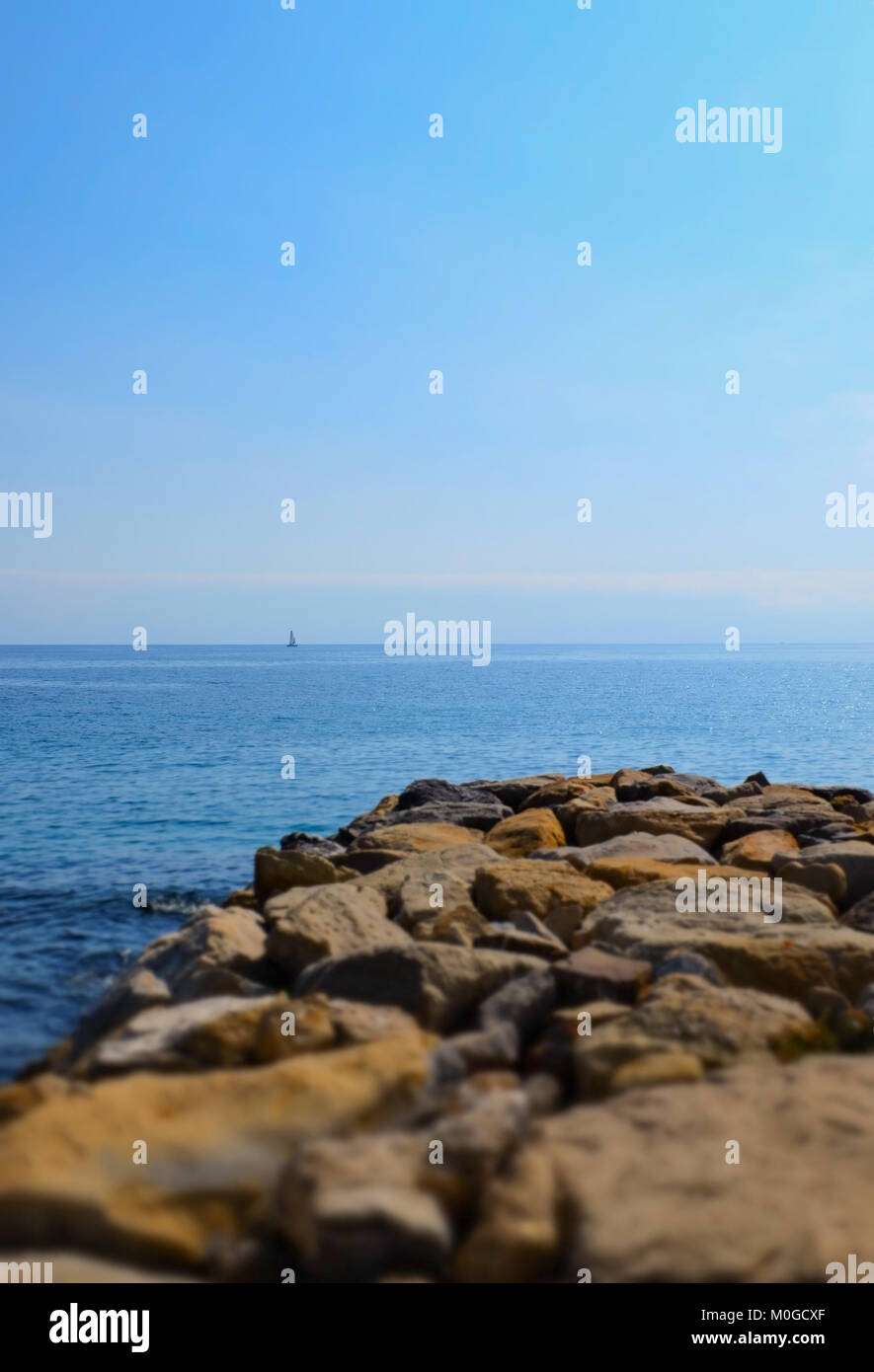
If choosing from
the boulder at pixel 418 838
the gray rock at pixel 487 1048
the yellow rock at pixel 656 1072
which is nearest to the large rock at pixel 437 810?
the boulder at pixel 418 838

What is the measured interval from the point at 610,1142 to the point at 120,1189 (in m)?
2.00

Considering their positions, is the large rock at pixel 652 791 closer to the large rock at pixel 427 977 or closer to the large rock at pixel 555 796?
the large rock at pixel 555 796

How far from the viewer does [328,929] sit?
25.6ft

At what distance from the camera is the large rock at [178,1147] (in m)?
4.02

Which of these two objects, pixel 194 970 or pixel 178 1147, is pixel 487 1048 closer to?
pixel 178 1147

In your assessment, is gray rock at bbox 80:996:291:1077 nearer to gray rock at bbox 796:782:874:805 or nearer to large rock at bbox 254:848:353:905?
large rock at bbox 254:848:353:905

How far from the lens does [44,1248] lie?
3.99 metres

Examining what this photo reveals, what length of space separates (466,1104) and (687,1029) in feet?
4.69

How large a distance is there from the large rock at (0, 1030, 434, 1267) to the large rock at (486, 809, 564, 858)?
Result: 303 inches

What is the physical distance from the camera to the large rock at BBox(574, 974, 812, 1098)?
17.0 ft

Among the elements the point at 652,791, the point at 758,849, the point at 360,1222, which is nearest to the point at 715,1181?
the point at 360,1222

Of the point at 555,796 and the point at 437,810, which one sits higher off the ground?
the point at 555,796
